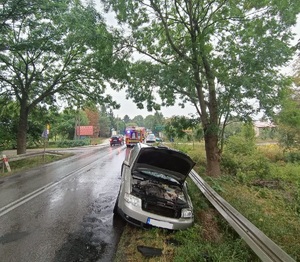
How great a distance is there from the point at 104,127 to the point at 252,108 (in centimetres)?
8359

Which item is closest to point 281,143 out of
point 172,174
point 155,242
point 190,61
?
point 190,61

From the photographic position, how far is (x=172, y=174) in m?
6.46

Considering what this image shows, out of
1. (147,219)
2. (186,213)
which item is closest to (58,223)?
(147,219)

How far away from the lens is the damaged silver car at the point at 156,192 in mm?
4883

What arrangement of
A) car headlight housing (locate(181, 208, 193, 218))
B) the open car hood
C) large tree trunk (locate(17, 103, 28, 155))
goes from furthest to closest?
large tree trunk (locate(17, 103, 28, 155)), the open car hood, car headlight housing (locate(181, 208, 193, 218))

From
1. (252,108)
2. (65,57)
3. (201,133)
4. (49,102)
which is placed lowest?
(201,133)

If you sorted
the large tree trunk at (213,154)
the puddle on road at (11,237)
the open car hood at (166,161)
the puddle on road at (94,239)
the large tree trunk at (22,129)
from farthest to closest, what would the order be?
the large tree trunk at (22,129), the large tree trunk at (213,154), the open car hood at (166,161), the puddle on road at (11,237), the puddle on road at (94,239)

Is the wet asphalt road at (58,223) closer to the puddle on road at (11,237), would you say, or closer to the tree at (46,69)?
the puddle on road at (11,237)

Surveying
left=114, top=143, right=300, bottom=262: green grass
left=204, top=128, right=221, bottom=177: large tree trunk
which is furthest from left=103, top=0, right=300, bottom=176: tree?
left=114, top=143, right=300, bottom=262: green grass

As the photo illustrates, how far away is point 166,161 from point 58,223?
2945 mm

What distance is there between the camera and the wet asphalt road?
408 centimetres

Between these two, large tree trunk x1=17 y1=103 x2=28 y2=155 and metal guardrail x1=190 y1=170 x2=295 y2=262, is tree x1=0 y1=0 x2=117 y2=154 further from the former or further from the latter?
metal guardrail x1=190 y1=170 x2=295 y2=262

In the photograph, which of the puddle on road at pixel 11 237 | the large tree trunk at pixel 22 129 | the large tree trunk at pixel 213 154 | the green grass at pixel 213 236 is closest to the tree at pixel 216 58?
the large tree trunk at pixel 213 154

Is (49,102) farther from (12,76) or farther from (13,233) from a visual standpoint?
(13,233)
